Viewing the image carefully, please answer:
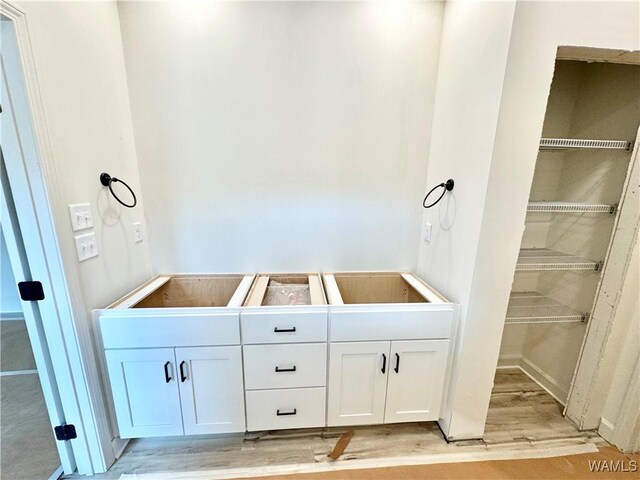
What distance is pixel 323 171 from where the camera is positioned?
187 cm

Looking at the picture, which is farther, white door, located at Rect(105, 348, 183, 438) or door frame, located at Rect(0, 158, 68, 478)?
white door, located at Rect(105, 348, 183, 438)

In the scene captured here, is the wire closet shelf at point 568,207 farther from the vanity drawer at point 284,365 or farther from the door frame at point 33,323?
the door frame at point 33,323

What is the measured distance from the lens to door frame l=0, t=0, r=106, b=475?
101cm

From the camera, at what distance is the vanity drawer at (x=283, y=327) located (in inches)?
56.1

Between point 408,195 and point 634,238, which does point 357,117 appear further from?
point 634,238

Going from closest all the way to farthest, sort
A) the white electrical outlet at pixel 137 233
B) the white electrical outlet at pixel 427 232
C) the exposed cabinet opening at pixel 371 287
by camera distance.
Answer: the white electrical outlet at pixel 137 233
the white electrical outlet at pixel 427 232
the exposed cabinet opening at pixel 371 287

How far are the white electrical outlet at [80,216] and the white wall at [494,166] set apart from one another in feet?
6.59

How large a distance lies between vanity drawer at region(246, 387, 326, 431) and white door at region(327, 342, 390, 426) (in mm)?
79

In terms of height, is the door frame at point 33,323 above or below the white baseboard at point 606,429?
above

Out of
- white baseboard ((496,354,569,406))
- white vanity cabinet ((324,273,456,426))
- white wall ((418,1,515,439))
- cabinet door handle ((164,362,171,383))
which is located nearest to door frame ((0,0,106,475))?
cabinet door handle ((164,362,171,383))

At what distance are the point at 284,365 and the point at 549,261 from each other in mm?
1886

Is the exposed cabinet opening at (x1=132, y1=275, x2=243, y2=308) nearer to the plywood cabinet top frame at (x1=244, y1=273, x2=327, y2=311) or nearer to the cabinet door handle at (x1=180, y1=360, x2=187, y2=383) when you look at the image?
the plywood cabinet top frame at (x1=244, y1=273, x2=327, y2=311)

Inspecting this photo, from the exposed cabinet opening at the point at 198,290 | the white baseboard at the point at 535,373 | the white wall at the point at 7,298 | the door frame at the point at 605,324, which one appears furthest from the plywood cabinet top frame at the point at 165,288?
the white wall at the point at 7,298

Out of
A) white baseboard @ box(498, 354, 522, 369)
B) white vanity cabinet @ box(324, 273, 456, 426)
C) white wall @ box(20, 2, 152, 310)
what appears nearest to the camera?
white wall @ box(20, 2, 152, 310)
